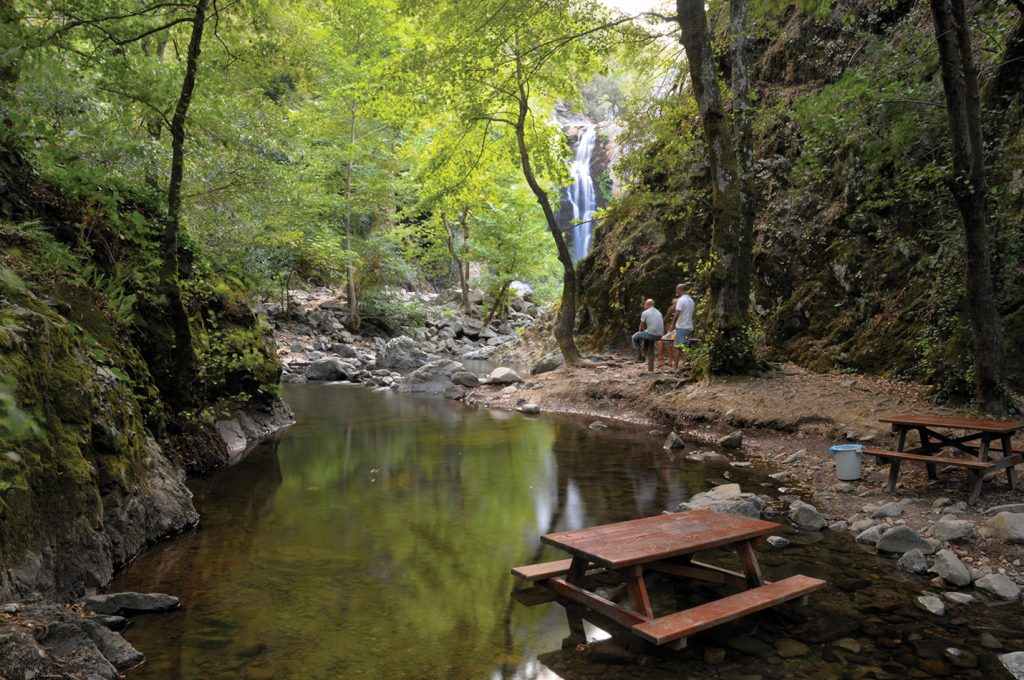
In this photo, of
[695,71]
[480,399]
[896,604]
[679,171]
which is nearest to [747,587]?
[896,604]

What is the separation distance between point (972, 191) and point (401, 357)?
17440 millimetres

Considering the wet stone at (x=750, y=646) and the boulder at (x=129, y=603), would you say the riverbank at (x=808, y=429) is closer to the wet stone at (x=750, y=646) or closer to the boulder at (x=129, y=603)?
the wet stone at (x=750, y=646)

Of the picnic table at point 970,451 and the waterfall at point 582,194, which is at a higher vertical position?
the waterfall at point 582,194

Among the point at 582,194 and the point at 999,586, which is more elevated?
the point at 582,194

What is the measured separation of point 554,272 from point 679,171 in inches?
1133

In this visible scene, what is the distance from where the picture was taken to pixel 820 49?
47.6ft

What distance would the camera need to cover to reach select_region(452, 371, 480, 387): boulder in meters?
17.3

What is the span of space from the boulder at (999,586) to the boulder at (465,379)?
44.3ft

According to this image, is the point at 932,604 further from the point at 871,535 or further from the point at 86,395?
the point at 86,395

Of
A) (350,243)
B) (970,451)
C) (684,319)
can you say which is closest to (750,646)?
(970,451)

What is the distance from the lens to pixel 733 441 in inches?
364

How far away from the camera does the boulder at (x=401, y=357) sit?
21547mm

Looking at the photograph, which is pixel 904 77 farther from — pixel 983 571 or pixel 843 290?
pixel 983 571

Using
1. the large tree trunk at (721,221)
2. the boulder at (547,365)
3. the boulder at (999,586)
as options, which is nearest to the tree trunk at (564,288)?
the boulder at (547,365)
